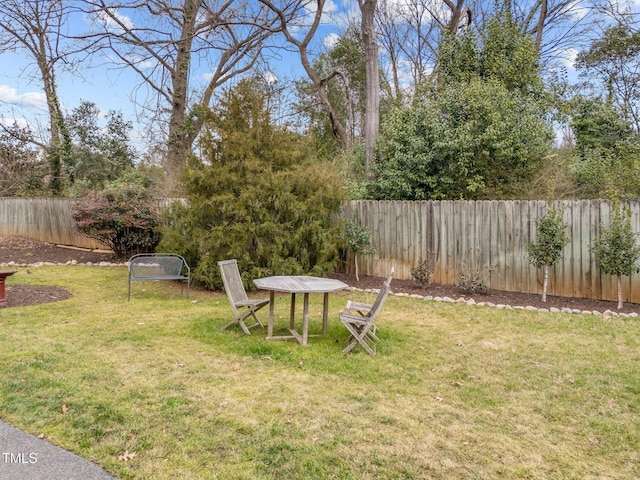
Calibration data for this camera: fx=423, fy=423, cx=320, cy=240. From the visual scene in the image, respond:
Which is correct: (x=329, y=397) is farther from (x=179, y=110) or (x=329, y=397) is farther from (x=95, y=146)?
(x=95, y=146)

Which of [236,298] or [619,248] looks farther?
[619,248]

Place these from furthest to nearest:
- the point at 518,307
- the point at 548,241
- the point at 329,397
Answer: the point at 548,241, the point at 518,307, the point at 329,397

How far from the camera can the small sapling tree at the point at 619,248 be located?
659cm

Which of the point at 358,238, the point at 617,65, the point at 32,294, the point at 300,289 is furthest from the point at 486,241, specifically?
the point at 617,65

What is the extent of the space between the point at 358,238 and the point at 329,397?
18.9 feet

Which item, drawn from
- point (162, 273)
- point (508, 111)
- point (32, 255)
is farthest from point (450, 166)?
point (32, 255)

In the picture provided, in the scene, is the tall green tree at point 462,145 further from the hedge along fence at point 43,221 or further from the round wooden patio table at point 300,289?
the hedge along fence at point 43,221

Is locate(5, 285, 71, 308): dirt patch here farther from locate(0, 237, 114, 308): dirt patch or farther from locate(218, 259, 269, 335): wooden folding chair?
locate(218, 259, 269, 335): wooden folding chair

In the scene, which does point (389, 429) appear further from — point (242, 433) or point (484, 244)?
point (484, 244)

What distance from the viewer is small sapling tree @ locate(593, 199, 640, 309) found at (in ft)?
21.6

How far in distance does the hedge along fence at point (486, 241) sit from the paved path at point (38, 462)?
746 cm

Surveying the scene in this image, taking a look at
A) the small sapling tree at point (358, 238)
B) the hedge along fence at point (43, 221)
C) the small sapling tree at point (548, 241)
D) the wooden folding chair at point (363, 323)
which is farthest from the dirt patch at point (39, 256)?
the small sapling tree at point (548, 241)

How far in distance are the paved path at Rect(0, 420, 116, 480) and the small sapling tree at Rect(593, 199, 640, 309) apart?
7.27 metres

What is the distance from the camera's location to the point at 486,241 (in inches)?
330
